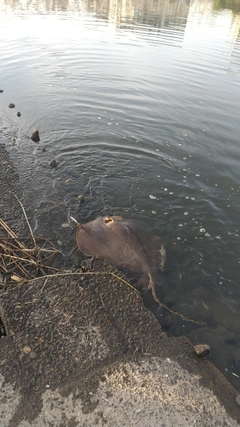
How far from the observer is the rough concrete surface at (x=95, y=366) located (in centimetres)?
288

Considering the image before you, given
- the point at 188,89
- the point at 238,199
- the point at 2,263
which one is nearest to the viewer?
the point at 2,263

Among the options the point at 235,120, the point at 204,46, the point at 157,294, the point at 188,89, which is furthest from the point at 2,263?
the point at 204,46

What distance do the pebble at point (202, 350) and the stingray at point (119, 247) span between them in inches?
41.5

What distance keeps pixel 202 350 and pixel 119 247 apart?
1937 mm

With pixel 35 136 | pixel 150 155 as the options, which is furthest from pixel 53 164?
pixel 150 155

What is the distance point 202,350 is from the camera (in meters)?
3.56

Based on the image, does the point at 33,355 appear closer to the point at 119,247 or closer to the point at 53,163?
the point at 119,247

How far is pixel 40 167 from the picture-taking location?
7.14m

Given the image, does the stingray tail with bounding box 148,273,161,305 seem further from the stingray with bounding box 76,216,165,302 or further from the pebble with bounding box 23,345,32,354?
the pebble with bounding box 23,345,32,354

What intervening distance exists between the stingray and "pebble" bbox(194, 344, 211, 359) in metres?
1.05

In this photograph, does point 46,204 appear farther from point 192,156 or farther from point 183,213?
point 192,156

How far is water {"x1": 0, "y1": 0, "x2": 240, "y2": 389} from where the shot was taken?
15.8 ft

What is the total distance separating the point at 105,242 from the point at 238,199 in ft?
11.9

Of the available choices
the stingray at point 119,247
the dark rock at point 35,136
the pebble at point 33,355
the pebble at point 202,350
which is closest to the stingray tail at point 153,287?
the stingray at point 119,247
